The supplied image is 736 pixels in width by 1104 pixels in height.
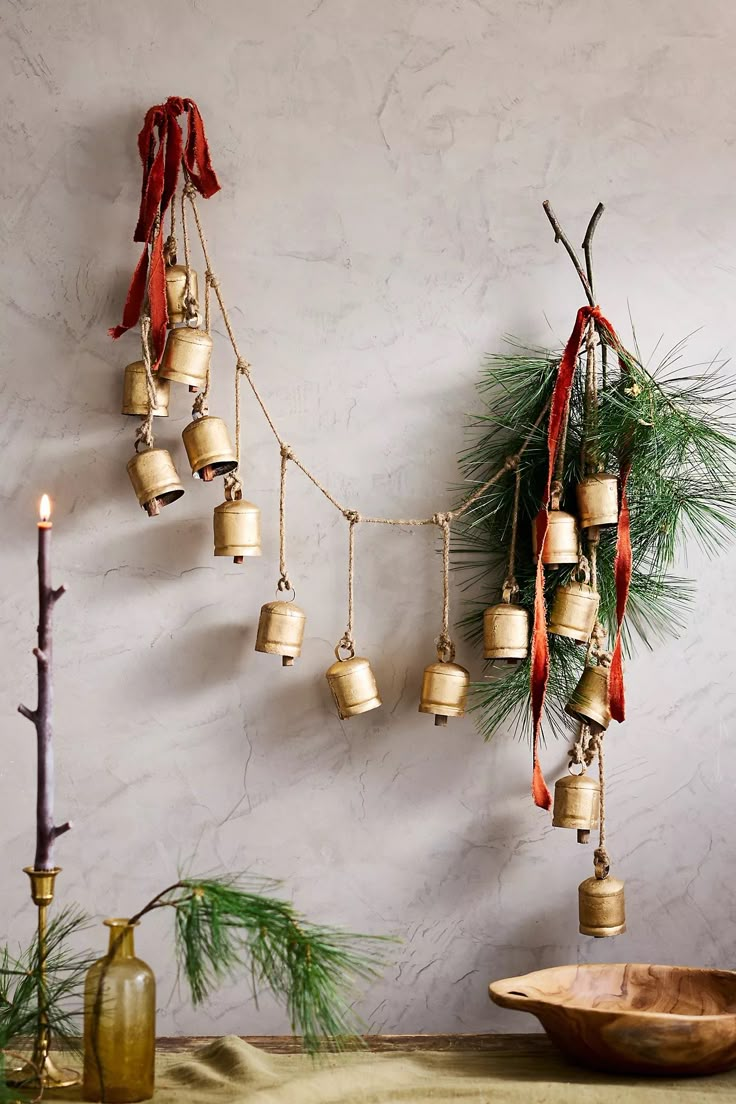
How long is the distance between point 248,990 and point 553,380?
2.77ft

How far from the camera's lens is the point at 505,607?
1300 mm

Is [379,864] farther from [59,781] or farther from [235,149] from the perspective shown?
[235,149]

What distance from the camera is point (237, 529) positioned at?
130 cm

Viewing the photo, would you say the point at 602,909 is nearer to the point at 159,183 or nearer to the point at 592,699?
the point at 592,699

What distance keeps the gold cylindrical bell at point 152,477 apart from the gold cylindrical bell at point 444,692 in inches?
14.8

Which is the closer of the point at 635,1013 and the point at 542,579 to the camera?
the point at 635,1013

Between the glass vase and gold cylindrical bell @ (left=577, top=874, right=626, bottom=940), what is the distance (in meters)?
0.57

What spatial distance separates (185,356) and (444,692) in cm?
Answer: 50

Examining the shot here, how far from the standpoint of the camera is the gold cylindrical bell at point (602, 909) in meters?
1.30

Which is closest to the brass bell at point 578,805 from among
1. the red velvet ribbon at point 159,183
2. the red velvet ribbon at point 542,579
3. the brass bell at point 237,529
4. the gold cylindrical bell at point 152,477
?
the red velvet ribbon at point 542,579

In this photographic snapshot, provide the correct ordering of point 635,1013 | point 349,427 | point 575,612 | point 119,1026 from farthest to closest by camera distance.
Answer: point 349,427 → point 575,612 → point 635,1013 → point 119,1026

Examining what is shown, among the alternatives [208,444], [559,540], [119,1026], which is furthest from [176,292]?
[119,1026]

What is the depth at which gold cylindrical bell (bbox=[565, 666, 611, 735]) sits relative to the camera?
1296 mm

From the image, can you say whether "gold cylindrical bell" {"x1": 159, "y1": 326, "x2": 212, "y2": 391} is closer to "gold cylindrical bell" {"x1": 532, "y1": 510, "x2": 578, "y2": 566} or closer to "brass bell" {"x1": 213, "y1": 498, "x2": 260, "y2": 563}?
"brass bell" {"x1": 213, "y1": 498, "x2": 260, "y2": 563}
